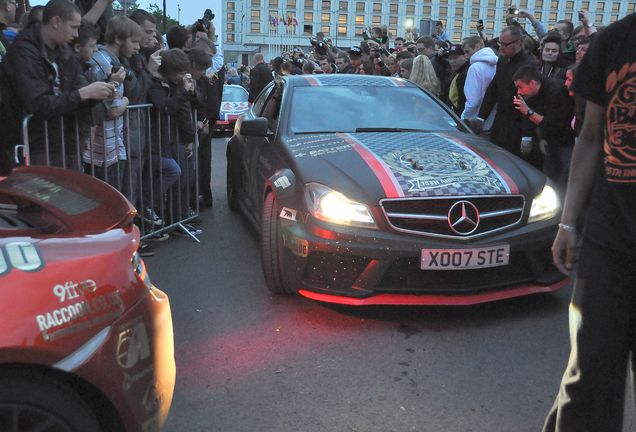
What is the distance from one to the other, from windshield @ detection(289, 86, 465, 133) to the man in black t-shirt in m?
3.01

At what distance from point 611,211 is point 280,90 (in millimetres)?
4083

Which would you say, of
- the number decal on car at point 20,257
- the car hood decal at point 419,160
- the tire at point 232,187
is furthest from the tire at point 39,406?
the tire at point 232,187

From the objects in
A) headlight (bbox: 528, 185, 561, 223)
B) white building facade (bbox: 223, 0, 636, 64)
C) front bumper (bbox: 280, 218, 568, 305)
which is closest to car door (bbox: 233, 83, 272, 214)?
front bumper (bbox: 280, 218, 568, 305)

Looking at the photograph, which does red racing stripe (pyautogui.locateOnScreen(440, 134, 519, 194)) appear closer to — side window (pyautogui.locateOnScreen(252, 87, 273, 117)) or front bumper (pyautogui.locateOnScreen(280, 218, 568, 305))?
front bumper (pyautogui.locateOnScreen(280, 218, 568, 305))

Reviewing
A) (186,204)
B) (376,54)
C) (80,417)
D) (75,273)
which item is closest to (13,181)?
(75,273)

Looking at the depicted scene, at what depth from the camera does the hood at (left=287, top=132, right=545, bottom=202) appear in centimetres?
381

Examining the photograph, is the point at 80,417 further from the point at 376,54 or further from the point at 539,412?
the point at 376,54

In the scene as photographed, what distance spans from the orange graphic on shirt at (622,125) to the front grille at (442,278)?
1.85 metres

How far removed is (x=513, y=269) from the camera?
382cm

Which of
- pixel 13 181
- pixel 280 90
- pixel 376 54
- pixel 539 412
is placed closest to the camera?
pixel 13 181

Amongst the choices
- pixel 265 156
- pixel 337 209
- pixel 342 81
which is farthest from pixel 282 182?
pixel 342 81

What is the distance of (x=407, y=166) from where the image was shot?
4.04 meters

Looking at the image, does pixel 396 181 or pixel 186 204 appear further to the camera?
pixel 186 204

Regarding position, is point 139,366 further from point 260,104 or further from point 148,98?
point 260,104
